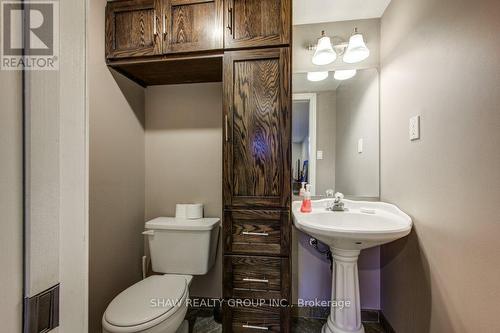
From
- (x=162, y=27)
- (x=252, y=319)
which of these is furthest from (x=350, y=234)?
(x=162, y=27)

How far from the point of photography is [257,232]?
131 centimetres

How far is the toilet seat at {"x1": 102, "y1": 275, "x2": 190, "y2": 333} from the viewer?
1041mm

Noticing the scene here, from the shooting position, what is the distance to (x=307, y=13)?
1.53 m

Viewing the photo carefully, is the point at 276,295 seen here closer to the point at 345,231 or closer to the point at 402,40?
the point at 345,231

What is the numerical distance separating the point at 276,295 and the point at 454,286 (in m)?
0.81

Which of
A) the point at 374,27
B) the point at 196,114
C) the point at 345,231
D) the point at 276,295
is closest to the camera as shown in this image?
→ the point at 345,231

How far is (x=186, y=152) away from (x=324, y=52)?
47.9 inches

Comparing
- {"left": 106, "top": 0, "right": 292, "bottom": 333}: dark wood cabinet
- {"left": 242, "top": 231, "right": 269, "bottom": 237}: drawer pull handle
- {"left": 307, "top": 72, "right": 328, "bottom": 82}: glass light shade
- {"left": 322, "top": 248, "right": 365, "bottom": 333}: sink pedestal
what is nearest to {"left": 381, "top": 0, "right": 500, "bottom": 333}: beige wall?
{"left": 322, "top": 248, "right": 365, "bottom": 333}: sink pedestal

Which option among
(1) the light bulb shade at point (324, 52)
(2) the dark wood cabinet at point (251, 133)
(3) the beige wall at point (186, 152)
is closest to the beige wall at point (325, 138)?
(1) the light bulb shade at point (324, 52)

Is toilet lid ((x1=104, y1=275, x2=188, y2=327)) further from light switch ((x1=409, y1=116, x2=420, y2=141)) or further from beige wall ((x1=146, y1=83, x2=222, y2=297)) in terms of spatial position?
light switch ((x1=409, y1=116, x2=420, y2=141))

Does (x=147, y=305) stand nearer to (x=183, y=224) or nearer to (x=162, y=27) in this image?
(x=183, y=224)

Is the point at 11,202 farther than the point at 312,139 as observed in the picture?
No

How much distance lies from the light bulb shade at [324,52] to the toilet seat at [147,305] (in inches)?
67.1

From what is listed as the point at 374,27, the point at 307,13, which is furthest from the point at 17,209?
the point at 374,27
